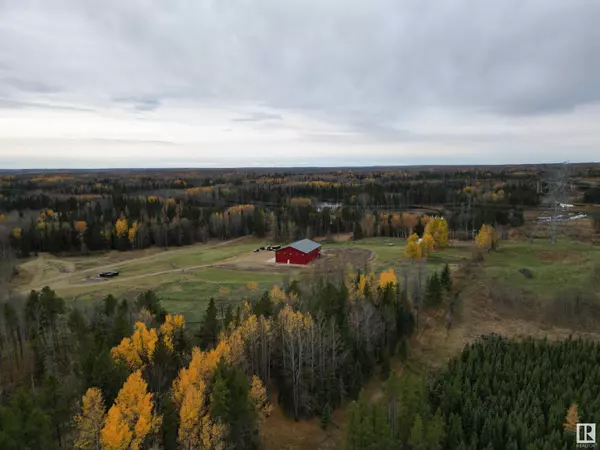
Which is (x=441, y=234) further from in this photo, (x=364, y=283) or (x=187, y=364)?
(x=187, y=364)

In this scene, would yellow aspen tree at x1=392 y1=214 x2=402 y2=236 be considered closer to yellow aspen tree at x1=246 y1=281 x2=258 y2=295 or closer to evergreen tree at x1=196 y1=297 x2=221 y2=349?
yellow aspen tree at x1=246 y1=281 x2=258 y2=295

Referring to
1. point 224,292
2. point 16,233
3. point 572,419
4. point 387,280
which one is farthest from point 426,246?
point 16,233

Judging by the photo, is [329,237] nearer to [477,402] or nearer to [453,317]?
[453,317]

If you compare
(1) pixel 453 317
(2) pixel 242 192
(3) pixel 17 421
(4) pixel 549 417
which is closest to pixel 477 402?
(4) pixel 549 417

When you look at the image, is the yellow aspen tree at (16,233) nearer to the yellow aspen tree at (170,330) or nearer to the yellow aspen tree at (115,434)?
the yellow aspen tree at (170,330)

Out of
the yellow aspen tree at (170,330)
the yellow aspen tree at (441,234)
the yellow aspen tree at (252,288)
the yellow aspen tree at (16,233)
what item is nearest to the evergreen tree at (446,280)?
the yellow aspen tree at (252,288)
